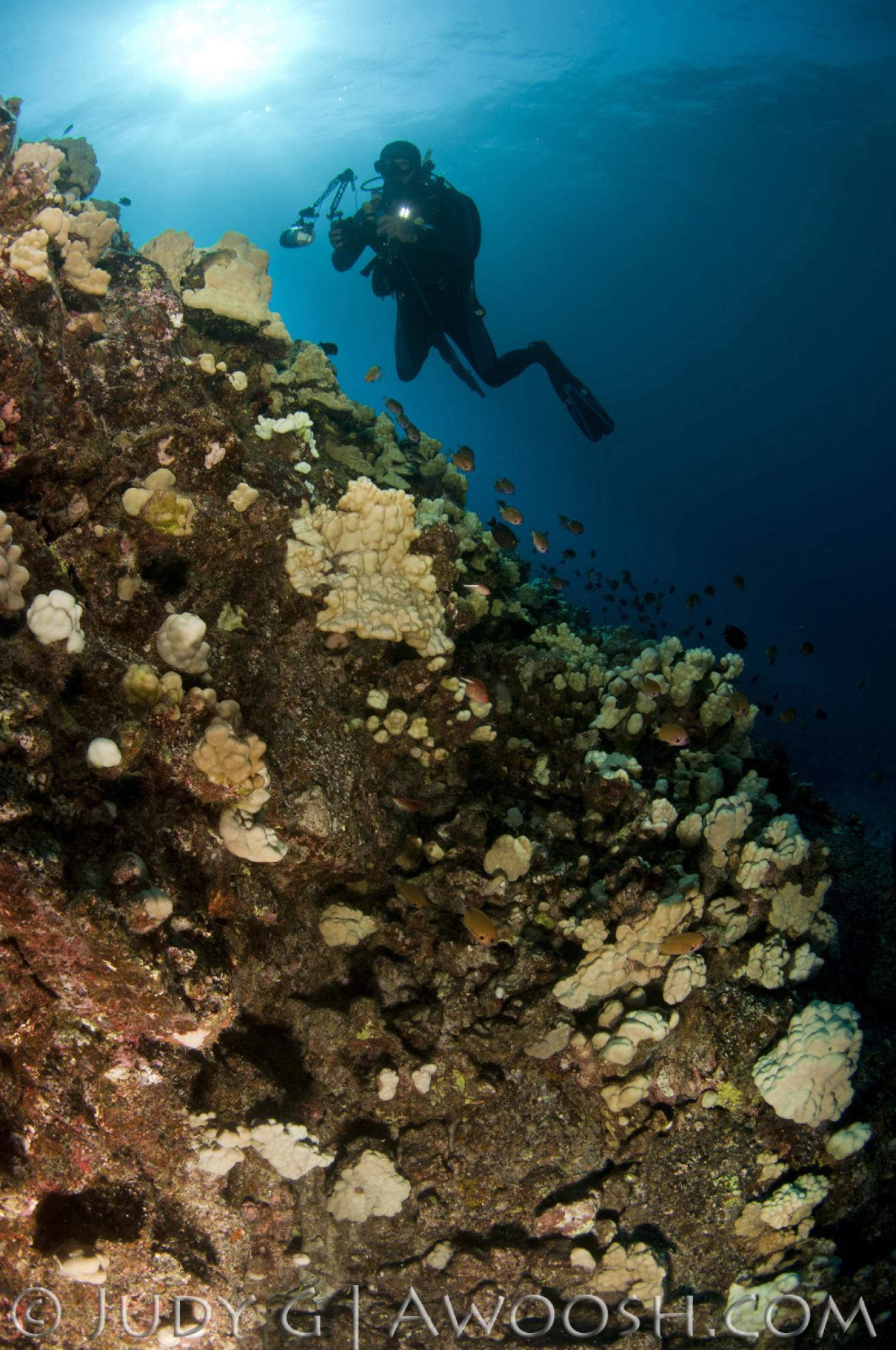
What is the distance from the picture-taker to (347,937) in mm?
4145

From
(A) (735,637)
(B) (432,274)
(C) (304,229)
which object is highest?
(B) (432,274)

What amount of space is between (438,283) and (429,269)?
33 centimetres

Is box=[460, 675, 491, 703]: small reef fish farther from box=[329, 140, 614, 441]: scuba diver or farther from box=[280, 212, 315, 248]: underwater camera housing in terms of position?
box=[280, 212, 315, 248]: underwater camera housing

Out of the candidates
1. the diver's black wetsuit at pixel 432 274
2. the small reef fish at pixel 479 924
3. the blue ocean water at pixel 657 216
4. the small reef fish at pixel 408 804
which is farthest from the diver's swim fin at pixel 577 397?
the small reef fish at pixel 479 924

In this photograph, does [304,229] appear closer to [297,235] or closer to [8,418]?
[297,235]

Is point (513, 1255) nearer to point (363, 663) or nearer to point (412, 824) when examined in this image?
point (412, 824)

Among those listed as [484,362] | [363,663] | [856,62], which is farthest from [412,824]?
[856,62]

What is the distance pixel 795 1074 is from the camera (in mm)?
3709

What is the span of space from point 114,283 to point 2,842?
4.47 m

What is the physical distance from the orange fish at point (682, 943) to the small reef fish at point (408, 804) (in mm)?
1791
